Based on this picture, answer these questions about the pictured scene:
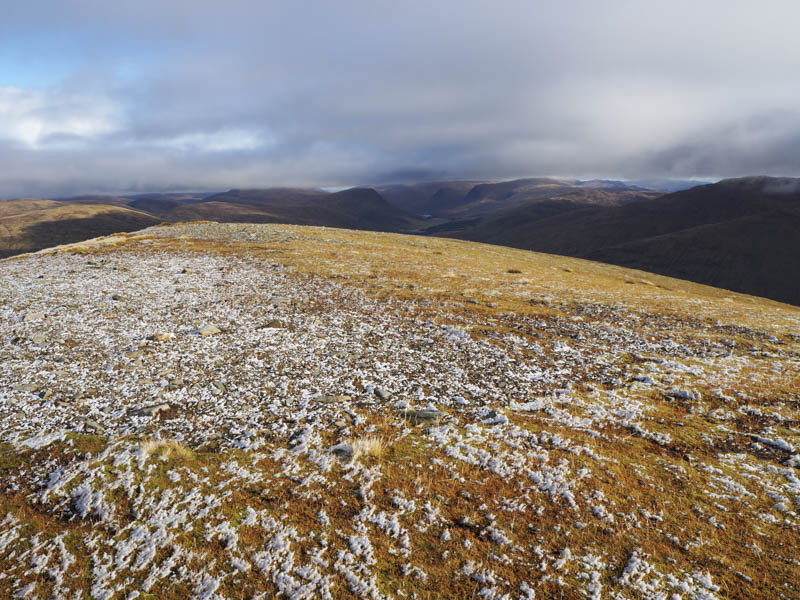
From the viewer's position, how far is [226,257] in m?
42.5

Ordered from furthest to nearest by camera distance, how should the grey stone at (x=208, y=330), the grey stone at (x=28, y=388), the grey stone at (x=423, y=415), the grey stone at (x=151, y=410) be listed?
the grey stone at (x=208, y=330), the grey stone at (x=28, y=388), the grey stone at (x=151, y=410), the grey stone at (x=423, y=415)

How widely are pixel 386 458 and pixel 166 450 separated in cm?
563

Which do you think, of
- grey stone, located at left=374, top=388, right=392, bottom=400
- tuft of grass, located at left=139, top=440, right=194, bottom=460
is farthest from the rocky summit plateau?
grey stone, located at left=374, top=388, right=392, bottom=400

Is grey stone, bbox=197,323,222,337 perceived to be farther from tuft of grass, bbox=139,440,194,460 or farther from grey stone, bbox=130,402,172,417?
tuft of grass, bbox=139,440,194,460

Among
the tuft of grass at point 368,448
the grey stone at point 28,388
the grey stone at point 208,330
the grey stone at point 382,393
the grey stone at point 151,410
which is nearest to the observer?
the tuft of grass at point 368,448

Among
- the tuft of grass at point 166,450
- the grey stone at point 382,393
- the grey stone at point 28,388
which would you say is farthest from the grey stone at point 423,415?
the grey stone at point 28,388

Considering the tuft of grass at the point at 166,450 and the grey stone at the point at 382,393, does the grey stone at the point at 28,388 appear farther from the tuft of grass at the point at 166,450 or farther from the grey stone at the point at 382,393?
the grey stone at the point at 382,393

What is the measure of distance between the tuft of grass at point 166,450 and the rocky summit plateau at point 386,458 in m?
0.05

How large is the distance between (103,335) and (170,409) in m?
9.53

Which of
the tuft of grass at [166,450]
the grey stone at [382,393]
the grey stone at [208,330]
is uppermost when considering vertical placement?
the grey stone at [208,330]

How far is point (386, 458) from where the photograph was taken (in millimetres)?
9570

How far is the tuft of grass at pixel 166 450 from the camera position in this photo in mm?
9352

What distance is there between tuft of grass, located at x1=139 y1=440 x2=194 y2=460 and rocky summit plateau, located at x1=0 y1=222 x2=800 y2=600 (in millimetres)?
52

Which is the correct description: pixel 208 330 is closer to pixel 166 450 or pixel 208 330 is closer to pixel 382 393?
pixel 166 450
